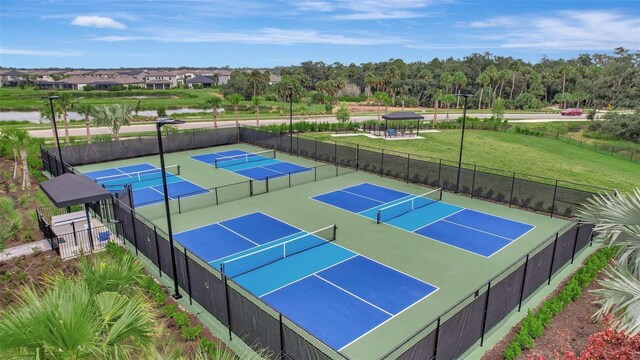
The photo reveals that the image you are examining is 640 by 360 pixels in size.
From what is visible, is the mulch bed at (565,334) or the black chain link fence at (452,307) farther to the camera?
the mulch bed at (565,334)

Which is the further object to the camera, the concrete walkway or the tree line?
the tree line

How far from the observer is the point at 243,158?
32.4 m

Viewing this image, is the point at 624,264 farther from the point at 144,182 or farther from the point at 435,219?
the point at 144,182

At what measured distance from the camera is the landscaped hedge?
375 inches

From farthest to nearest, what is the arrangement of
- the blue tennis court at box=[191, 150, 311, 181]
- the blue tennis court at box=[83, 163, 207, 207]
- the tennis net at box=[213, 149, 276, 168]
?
the tennis net at box=[213, 149, 276, 168] → the blue tennis court at box=[191, 150, 311, 181] → the blue tennis court at box=[83, 163, 207, 207]

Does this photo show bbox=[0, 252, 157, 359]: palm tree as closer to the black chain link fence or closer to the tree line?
the black chain link fence

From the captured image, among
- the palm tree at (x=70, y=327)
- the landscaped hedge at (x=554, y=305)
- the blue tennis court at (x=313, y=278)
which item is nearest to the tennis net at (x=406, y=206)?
the blue tennis court at (x=313, y=278)

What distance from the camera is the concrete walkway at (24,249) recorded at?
14.2 meters

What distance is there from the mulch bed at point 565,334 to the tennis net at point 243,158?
23.0 meters

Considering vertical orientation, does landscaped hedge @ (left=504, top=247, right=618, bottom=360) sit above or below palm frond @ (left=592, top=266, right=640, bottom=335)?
below

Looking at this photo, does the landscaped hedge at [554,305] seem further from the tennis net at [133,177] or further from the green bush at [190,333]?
the tennis net at [133,177]

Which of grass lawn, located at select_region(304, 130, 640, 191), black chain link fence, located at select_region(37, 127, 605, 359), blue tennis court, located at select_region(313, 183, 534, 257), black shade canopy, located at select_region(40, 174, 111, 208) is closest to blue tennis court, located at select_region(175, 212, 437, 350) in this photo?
black chain link fence, located at select_region(37, 127, 605, 359)

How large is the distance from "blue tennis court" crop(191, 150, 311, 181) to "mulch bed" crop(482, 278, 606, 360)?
17869 millimetres

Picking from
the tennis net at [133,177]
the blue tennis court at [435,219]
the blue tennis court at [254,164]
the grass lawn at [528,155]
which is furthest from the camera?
the grass lawn at [528,155]
